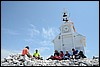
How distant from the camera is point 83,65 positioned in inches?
567

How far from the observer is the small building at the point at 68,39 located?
1173 inches

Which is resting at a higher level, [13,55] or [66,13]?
[66,13]

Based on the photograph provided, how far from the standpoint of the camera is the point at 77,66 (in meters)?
14.0

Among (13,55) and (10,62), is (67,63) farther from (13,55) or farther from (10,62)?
(13,55)

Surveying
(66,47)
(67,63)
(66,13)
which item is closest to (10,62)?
(67,63)

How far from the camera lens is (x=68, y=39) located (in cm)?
3056

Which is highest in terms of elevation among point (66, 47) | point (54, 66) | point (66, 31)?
point (66, 31)

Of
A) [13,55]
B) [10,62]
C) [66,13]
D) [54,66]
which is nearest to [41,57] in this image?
[13,55]

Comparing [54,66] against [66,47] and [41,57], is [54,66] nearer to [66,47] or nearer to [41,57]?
[41,57]

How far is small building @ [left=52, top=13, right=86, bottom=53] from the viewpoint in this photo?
29.8 metres

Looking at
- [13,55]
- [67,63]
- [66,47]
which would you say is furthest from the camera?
[66,47]

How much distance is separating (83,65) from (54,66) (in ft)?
6.21

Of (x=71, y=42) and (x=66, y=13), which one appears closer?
(x=71, y=42)

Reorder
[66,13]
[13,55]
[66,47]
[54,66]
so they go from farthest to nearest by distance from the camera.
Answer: [66,13], [66,47], [13,55], [54,66]
